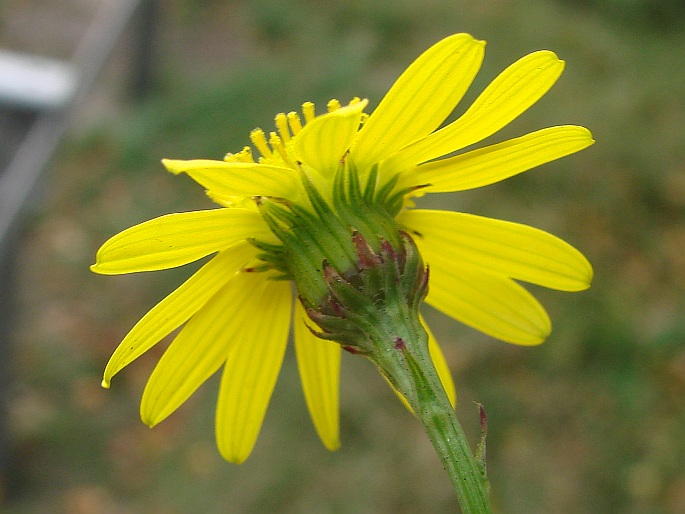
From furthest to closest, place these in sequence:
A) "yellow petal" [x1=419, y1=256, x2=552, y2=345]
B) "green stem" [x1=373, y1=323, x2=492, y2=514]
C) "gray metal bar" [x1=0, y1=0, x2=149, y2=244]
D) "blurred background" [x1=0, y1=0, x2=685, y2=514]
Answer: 1. "blurred background" [x1=0, y1=0, x2=685, y2=514]
2. "gray metal bar" [x1=0, y1=0, x2=149, y2=244]
3. "yellow petal" [x1=419, y1=256, x2=552, y2=345]
4. "green stem" [x1=373, y1=323, x2=492, y2=514]

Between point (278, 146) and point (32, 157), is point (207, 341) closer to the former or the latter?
point (278, 146)

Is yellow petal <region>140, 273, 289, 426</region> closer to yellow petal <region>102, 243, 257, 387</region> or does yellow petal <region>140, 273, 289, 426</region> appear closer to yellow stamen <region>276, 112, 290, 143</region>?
yellow petal <region>102, 243, 257, 387</region>

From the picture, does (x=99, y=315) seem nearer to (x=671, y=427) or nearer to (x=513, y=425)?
(x=513, y=425)

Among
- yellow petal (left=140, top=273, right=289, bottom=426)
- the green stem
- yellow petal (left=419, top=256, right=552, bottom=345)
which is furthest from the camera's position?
yellow petal (left=419, top=256, right=552, bottom=345)

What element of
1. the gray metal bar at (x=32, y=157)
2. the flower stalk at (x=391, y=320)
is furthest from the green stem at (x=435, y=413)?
the gray metal bar at (x=32, y=157)

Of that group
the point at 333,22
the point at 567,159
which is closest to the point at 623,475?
the point at 567,159

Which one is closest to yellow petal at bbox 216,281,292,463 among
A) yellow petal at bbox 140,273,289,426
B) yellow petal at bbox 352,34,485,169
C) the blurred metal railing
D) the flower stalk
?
yellow petal at bbox 140,273,289,426

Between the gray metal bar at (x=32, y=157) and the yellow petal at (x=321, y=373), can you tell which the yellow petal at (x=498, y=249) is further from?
the gray metal bar at (x=32, y=157)

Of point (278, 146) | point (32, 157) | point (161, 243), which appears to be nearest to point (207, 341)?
point (161, 243)
